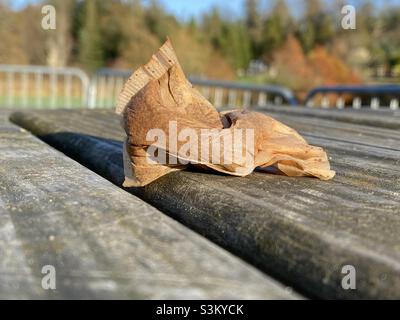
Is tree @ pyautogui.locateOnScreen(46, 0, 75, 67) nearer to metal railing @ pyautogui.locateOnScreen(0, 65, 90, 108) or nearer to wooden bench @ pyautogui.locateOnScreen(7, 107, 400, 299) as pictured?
metal railing @ pyautogui.locateOnScreen(0, 65, 90, 108)

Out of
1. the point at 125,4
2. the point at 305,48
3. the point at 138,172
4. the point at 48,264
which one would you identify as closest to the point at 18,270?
the point at 48,264

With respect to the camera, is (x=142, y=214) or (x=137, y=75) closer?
(x=142, y=214)

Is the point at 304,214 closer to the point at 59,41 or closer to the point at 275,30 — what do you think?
the point at 59,41

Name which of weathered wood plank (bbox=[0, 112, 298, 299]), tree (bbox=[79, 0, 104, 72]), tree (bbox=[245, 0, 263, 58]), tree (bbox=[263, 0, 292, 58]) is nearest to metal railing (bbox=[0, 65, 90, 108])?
weathered wood plank (bbox=[0, 112, 298, 299])

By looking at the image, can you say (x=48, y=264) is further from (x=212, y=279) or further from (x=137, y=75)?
(x=137, y=75)

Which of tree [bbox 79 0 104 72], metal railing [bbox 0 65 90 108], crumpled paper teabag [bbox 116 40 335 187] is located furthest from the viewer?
tree [bbox 79 0 104 72]
